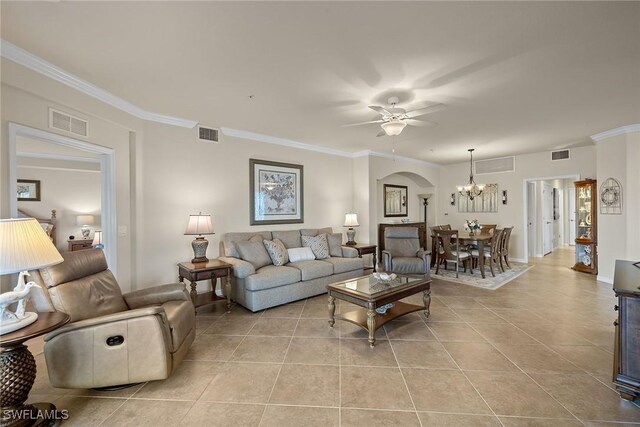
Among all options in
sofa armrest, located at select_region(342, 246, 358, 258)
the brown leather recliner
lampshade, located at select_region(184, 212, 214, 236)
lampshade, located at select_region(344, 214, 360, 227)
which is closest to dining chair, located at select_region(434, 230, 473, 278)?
lampshade, located at select_region(344, 214, 360, 227)

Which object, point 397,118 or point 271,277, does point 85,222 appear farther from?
point 397,118

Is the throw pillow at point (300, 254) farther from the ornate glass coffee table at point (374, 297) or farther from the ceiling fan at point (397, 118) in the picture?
the ceiling fan at point (397, 118)

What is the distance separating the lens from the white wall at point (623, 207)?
446cm

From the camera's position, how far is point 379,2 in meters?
1.78

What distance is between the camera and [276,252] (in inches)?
165

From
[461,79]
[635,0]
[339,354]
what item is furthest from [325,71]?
[339,354]

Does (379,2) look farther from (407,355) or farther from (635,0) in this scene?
(407,355)

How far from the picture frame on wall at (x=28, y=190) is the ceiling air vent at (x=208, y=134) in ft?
13.7

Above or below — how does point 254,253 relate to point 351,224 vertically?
below

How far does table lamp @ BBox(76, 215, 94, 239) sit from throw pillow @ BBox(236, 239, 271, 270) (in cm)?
426

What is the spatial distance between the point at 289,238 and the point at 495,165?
5.82 meters

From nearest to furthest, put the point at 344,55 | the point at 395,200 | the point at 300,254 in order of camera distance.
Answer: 1. the point at 344,55
2. the point at 300,254
3. the point at 395,200

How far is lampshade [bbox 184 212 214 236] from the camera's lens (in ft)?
12.1

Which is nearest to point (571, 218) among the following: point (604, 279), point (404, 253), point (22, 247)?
point (604, 279)
